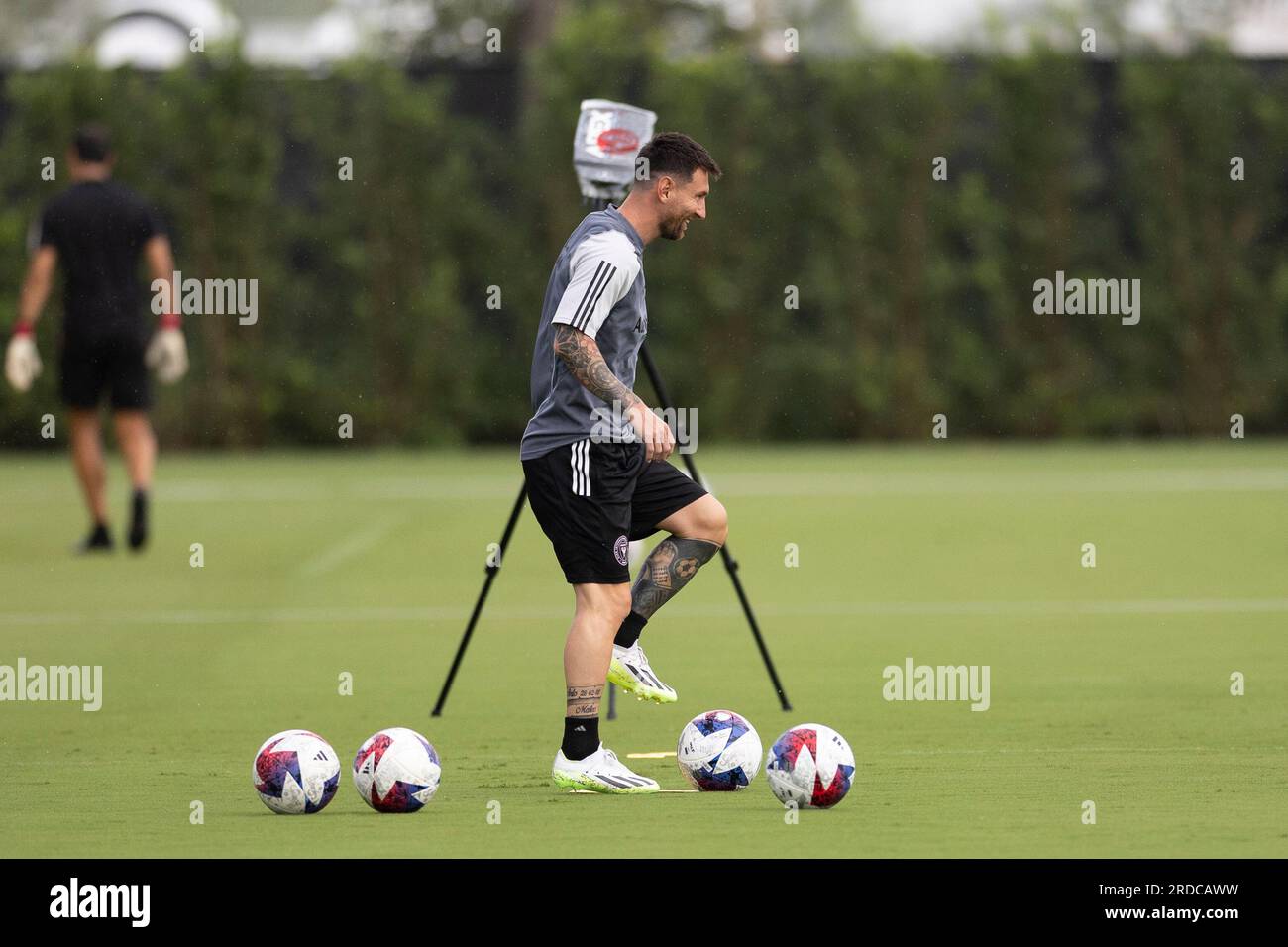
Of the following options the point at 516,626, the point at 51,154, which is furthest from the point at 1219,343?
the point at 516,626

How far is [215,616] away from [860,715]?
5051mm

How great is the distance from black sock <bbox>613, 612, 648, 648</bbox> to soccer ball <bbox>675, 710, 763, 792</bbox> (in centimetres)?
77

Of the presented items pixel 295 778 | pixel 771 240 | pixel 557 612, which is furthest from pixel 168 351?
pixel 771 240

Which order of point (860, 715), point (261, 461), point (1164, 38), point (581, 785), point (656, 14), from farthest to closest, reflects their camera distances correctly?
point (656, 14) → point (1164, 38) → point (261, 461) → point (860, 715) → point (581, 785)

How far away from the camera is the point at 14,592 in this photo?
14.6 metres

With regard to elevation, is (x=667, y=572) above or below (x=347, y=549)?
above

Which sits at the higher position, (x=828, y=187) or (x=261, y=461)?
(x=828, y=187)

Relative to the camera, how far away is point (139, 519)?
1622cm

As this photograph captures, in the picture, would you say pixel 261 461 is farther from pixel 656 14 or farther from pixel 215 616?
pixel 656 14

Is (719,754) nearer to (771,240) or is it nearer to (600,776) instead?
(600,776)

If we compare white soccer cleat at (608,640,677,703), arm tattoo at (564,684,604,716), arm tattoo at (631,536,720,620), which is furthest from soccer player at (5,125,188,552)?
arm tattoo at (564,684,604,716)

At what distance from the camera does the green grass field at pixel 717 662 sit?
22.9ft

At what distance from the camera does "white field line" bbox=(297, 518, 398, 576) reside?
1584cm

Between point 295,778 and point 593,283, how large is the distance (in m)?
1.92
